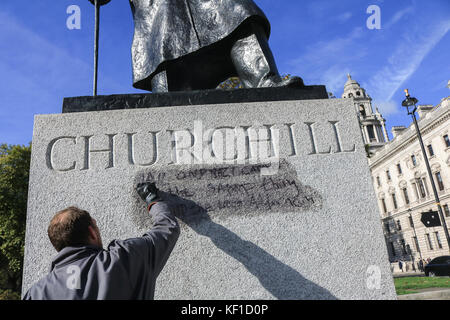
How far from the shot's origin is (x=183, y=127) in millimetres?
2395

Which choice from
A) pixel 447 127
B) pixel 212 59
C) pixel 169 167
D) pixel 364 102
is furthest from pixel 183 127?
pixel 364 102

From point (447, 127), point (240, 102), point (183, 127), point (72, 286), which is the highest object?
point (447, 127)

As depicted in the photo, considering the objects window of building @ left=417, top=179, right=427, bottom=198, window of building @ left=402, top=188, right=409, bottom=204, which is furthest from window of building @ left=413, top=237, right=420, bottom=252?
window of building @ left=417, top=179, right=427, bottom=198

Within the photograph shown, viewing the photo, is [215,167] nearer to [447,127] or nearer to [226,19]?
[226,19]

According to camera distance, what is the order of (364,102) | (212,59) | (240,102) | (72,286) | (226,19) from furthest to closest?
1. (364,102)
2. (212,59)
3. (226,19)
4. (240,102)
5. (72,286)

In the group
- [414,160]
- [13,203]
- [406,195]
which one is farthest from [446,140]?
[13,203]

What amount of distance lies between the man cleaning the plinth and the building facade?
1500 inches

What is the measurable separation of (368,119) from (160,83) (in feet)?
248

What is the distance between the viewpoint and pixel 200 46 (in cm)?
297

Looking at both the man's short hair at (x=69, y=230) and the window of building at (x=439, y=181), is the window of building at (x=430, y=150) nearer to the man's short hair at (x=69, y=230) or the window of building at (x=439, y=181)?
the window of building at (x=439, y=181)

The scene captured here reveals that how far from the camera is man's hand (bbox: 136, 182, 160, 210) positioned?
2.07 m

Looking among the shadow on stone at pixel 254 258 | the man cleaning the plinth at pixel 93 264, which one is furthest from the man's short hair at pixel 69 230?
the shadow on stone at pixel 254 258

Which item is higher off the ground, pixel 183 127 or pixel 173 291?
pixel 183 127

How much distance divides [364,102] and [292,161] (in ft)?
259
